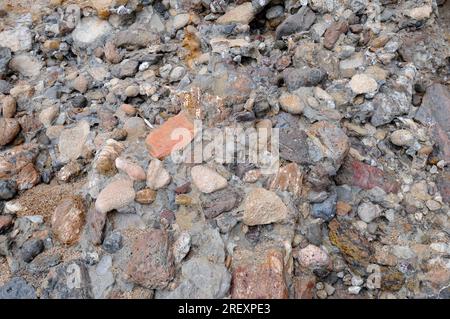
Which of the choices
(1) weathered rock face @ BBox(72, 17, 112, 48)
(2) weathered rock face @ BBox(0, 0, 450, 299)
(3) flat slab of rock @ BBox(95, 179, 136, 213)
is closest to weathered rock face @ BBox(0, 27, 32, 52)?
(2) weathered rock face @ BBox(0, 0, 450, 299)

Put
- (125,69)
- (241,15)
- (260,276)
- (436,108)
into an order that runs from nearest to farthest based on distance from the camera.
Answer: (260,276) < (436,108) < (125,69) < (241,15)

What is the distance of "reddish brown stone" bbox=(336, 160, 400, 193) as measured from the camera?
249cm

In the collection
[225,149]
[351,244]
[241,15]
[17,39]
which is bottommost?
[351,244]

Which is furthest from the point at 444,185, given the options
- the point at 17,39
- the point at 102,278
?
the point at 17,39

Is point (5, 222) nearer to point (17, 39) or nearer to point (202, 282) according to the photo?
point (202, 282)

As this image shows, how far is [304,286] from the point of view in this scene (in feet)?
6.77

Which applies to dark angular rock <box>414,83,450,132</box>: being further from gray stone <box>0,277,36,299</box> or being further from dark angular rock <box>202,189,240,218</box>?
gray stone <box>0,277,36,299</box>

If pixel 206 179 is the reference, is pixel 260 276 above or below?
→ below

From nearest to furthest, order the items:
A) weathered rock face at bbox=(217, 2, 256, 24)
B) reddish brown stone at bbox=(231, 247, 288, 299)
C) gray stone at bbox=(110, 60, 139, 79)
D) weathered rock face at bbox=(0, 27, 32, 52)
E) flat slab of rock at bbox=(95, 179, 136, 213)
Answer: reddish brown stone at bbox=(231, 247, 288, 299), flat slab of rock at bbox=(95, 179, 136, 213), gray stone at bbox=(110, 60, 139, 79), weathered rock face at bbox=(217, 2, 256, 24), weathered rock face at bbox=(0, 27, 32, 52)

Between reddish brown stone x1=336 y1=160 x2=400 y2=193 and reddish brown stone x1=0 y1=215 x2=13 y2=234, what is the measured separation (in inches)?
75.2

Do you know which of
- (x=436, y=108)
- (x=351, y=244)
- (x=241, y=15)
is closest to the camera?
(x=351, y=244)

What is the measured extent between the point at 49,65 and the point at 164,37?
0.92 m

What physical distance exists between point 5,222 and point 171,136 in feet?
3.43
